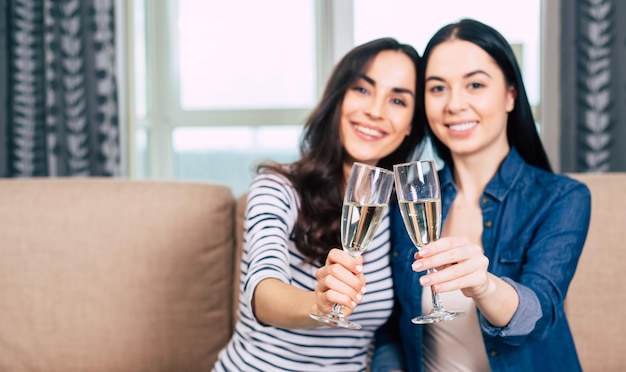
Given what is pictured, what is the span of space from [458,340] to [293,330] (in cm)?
37

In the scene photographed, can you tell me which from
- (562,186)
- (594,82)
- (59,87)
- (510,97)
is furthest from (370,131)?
(59,87)

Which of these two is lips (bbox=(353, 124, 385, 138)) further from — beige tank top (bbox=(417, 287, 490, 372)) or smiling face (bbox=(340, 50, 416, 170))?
beige tank top (bbox=(417, 287, 490, 372))

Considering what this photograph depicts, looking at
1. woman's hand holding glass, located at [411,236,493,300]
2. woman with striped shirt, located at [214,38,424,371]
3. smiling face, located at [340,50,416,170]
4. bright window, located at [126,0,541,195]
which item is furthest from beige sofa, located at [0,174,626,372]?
bright window, located at [126,0,541,195]

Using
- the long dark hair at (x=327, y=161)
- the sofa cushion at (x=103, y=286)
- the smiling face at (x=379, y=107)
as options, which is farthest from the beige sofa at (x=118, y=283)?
the smiling face at (x=379, y=107)

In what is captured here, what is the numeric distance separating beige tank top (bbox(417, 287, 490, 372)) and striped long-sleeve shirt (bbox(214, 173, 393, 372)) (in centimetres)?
14

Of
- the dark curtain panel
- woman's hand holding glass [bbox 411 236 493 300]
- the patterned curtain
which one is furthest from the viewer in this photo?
the patterned curtain

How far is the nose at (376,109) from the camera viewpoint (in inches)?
64.6

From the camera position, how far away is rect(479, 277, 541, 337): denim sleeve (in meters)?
1.23

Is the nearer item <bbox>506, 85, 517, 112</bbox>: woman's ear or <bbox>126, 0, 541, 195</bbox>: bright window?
<bbox>506, 85, 517, 112</bbox>: woman's ear

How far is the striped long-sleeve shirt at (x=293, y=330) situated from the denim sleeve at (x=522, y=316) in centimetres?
41

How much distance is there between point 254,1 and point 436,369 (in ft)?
7.86

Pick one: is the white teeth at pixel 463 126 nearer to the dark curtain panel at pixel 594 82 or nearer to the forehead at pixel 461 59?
the forehead at pixel 461 59

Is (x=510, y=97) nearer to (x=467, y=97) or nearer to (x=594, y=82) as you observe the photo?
(x=467, y=97)

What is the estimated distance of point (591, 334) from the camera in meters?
1.86
